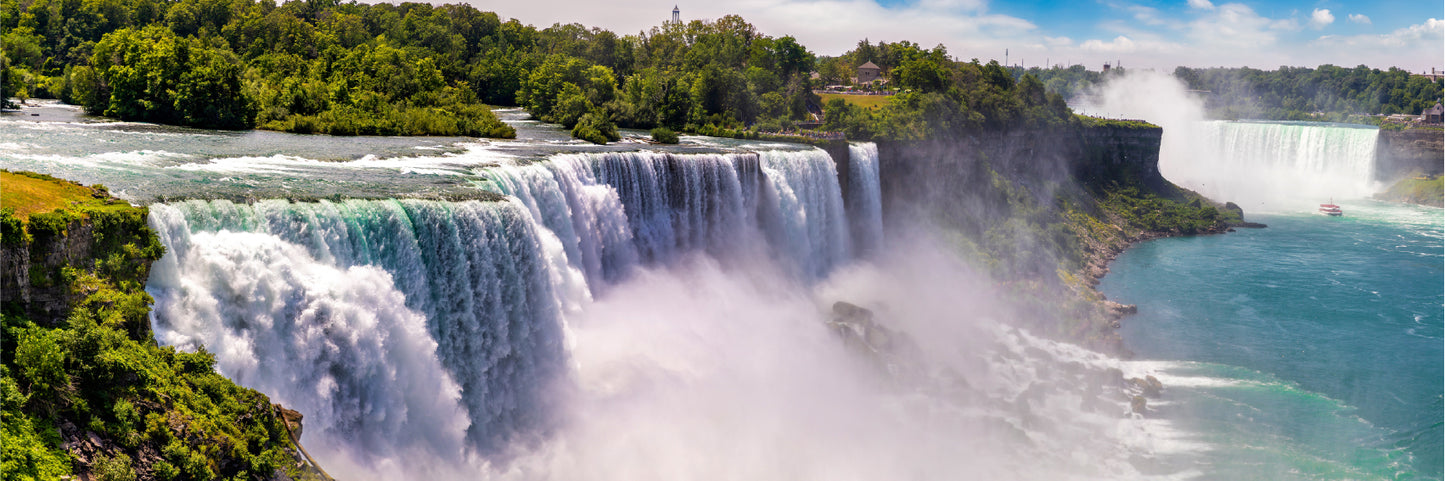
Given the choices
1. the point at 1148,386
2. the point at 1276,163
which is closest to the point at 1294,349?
the point at 1148,386

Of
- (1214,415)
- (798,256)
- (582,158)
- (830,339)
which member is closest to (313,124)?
(582,158)

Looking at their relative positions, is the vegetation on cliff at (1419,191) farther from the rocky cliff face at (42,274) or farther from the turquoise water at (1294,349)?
the rocky cliff face at (42,274)

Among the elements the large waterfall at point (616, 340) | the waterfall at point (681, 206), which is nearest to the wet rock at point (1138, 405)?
the large waterfall at point (616, 340)

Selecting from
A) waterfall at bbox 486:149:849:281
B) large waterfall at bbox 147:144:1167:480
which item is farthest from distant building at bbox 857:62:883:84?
large waterfall at bbox 147:144:1167:480

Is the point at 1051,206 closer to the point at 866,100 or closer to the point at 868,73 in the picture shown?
the point at 866,100

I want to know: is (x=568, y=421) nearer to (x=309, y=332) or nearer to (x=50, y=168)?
(x=309, y=332)

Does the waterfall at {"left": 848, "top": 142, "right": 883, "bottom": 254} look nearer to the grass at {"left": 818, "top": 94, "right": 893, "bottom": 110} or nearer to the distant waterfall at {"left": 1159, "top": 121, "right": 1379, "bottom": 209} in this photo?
the grass at {"left": 818, "top": 94, "right": 893, "bottom": 110}
